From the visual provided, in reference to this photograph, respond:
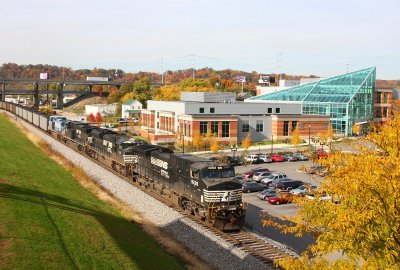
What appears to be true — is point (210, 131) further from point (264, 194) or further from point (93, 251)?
point (93, 251)

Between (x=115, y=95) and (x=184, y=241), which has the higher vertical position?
(x=115, y=95)

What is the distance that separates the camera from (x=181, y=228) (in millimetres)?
29797

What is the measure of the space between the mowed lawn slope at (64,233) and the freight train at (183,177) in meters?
4.30

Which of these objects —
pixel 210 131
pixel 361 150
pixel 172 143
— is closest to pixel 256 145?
pixel 210 131

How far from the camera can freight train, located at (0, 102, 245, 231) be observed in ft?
95.2

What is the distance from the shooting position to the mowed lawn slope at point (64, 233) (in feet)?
63.6

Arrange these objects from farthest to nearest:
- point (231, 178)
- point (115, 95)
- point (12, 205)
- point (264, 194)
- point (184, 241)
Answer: point (115, 95) < point (264, 194) < point (231, 178) < point (184, 241) < point (12, 205)

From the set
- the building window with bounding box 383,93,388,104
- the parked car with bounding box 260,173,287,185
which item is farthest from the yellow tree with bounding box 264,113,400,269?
the building window with bounding box 383,93,388,104

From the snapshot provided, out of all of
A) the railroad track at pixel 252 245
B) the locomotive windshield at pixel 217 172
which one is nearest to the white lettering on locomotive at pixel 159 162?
the railroad track at pixel 252 245

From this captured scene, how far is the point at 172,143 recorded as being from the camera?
84.7 meters

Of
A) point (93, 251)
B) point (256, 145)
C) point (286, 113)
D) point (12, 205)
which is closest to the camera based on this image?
point (93, 251)

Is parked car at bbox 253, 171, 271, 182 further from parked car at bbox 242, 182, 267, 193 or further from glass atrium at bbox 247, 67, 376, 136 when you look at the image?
glass atrium at bbox 247, 67, 376, 136

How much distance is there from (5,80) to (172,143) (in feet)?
416

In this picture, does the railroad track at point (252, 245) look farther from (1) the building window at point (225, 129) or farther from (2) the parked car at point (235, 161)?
(1) the building window at point (225, 129)
